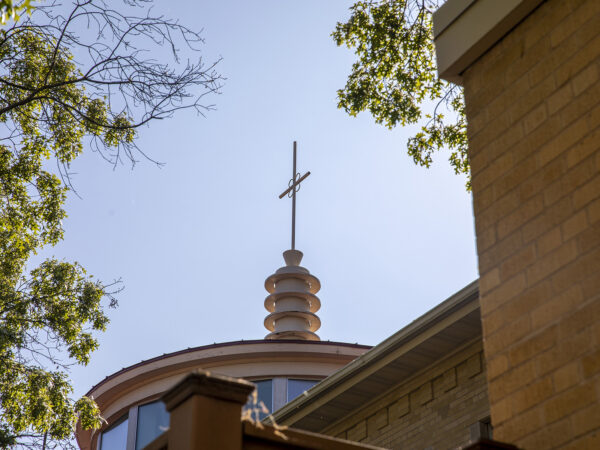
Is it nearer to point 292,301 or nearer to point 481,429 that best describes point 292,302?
point 292,301

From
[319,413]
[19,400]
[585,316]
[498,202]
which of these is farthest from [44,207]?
[585,316]

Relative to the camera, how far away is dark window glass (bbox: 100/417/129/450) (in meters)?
21.1

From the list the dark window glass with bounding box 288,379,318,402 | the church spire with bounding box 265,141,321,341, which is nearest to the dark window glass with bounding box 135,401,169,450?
the dark window glass with bounding box 288,379,318,402

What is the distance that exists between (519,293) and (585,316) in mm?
607

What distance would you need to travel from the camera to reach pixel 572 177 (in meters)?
5.57

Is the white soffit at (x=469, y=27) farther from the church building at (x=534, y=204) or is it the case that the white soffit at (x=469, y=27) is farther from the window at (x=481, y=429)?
the window at (x=481, y=429)

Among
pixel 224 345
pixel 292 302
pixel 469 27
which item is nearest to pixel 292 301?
pixel 292 302

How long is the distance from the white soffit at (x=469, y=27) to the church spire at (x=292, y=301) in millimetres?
20210

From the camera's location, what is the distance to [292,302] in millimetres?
27891

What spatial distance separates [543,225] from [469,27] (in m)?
1.98

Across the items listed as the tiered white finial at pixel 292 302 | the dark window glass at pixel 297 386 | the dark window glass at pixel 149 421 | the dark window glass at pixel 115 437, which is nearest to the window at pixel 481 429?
the dark window glass at pixel 297 386

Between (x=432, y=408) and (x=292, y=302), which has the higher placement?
(x=292, y=302)

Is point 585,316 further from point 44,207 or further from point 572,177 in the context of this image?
point 44,207

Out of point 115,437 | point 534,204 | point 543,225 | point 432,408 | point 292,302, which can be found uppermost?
point 292,302
